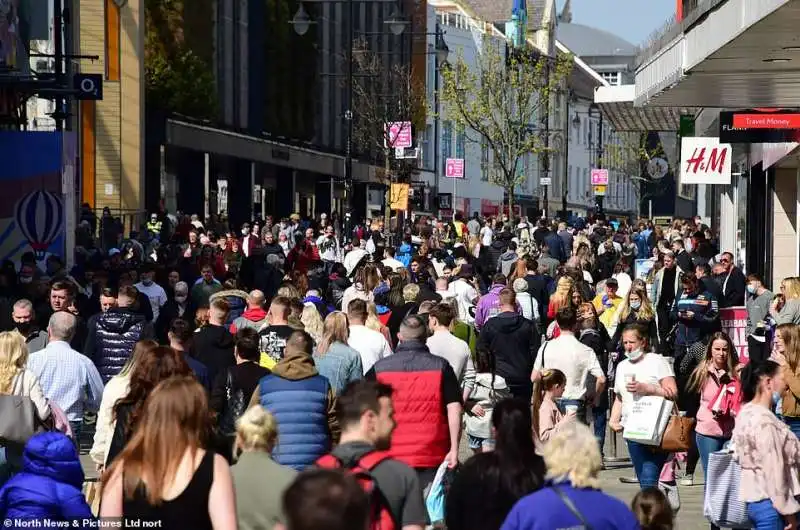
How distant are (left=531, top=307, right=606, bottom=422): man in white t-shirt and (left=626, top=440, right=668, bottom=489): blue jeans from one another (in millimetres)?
1446

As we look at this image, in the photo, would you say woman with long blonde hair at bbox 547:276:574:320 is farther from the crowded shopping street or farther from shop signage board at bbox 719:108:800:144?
shop signage board at bbox 719:108:800:144

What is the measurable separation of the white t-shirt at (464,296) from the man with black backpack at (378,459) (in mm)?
13984

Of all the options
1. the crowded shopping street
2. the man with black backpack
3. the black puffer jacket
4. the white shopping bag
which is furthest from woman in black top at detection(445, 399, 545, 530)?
the black puffer jacket

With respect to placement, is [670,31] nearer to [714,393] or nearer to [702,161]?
[714,393]

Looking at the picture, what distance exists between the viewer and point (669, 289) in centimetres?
2239

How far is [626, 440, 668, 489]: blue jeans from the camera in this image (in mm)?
11867

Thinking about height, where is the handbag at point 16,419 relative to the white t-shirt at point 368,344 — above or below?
below

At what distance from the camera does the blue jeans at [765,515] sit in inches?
373

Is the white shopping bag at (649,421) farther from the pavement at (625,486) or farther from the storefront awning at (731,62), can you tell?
the storefront awning at (731,62)

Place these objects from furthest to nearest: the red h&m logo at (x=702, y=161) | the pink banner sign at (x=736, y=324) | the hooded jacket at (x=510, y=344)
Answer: the red h&m logo at (x=702, y=161) → the pink banner sign at (x=736, y=324) → the hooded jacket at (x=510, y=344)

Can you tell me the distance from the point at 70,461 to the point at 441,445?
320 centimetres

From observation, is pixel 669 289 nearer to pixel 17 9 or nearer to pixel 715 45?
pixel 715 45

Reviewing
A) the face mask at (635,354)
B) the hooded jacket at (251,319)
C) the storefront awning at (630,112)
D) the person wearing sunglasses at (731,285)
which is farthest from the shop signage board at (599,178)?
the face mask at (635,354)

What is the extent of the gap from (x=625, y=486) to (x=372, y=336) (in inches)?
104
